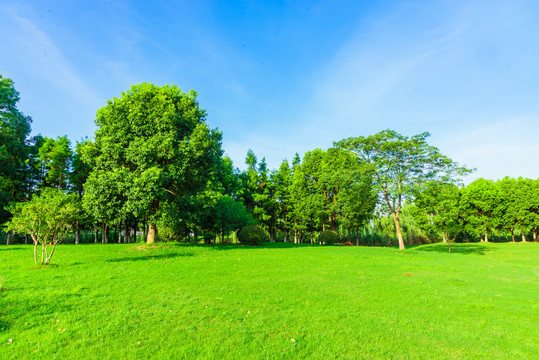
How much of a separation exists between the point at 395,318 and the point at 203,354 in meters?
4.65

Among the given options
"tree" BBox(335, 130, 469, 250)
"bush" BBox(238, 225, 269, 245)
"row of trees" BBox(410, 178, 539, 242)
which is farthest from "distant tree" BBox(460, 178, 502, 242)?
"bush" BBox(238, 225, 269, 245)

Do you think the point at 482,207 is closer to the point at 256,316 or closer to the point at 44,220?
the point at 256,316

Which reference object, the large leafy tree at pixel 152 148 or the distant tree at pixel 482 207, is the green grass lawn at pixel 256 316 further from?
the distant tree at pixel 482 207

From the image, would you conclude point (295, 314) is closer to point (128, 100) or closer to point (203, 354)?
point (203, 354)

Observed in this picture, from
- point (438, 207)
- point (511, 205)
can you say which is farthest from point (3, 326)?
point (511, 205)

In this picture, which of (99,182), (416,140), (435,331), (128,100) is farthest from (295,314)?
(416,140)

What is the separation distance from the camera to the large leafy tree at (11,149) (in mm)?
24562

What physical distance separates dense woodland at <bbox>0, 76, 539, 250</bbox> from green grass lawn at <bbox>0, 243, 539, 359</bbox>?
6.49 m

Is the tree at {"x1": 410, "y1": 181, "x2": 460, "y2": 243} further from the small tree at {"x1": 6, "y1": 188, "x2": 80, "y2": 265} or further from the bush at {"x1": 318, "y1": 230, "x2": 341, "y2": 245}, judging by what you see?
the small tree at {"x1": 6, "y1": 188, "x2": 80, "y2": 265}

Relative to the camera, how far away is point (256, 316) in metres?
6.17

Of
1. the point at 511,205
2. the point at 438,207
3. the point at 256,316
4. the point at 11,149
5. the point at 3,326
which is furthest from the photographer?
the point at 511,205

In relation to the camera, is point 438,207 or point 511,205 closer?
point 438,207

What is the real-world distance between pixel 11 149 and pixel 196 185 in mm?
20487

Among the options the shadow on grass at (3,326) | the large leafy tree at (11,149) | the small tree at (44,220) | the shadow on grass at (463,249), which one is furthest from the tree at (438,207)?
the large leafy tree at (11,149)
